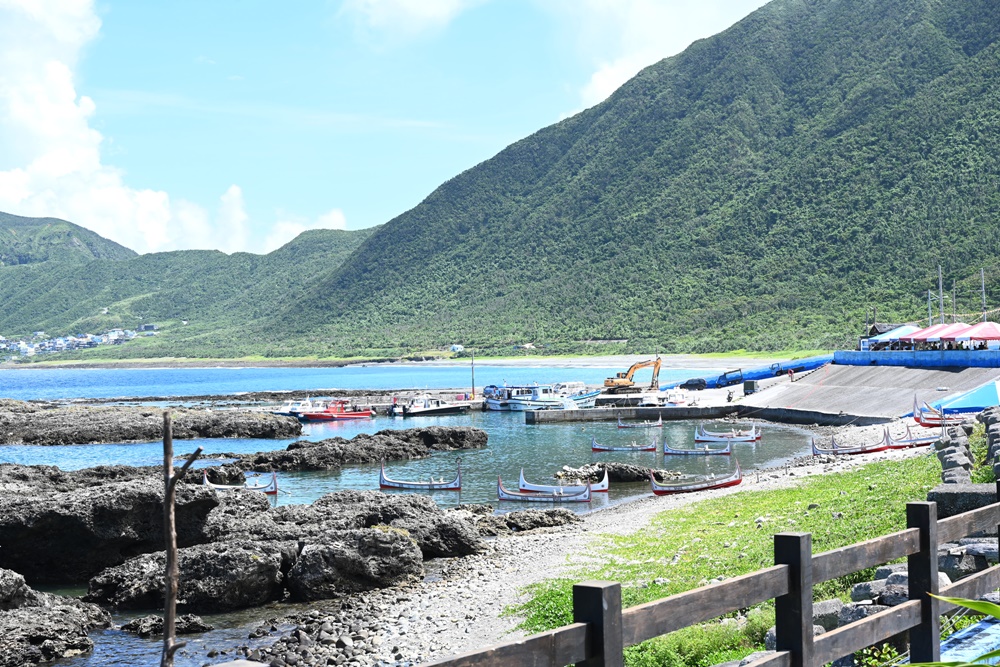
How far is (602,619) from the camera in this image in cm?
395

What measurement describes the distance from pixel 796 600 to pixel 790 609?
0.08 m

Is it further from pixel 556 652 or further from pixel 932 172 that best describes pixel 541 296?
pixel 556 652

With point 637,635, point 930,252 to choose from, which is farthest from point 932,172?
point 637,635

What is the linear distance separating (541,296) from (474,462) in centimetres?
14184

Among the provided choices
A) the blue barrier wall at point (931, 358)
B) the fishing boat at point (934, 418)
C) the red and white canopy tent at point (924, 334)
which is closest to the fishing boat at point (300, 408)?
the blue barrier wall at point (931, 358)

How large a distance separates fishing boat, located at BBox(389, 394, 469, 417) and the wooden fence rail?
240 ft

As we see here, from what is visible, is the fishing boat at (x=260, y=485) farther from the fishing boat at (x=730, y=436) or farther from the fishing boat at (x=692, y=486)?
the fishing boat at (x=730, y=436)

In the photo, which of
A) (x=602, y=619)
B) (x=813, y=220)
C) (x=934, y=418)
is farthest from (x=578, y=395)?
(x=813, y=220)

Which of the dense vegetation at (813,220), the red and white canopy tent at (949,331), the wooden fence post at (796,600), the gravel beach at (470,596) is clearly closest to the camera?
the wooden fence post at (796,600)

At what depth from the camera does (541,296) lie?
18888cm

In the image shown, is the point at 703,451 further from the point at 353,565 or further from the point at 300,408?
the point at 300,408

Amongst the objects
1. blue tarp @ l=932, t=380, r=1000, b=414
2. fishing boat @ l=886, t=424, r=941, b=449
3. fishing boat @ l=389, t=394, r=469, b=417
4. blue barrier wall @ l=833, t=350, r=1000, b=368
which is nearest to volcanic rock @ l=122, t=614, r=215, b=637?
fishing boat @ l=886, t=424, r=941, b=449

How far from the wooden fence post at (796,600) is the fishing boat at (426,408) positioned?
245 ft

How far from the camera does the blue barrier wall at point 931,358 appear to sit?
52375 millimetres
